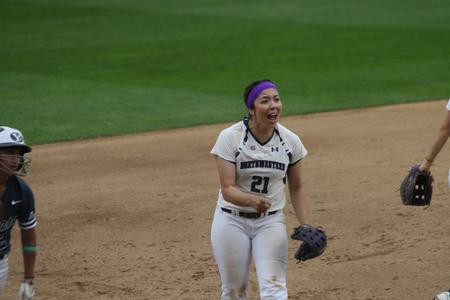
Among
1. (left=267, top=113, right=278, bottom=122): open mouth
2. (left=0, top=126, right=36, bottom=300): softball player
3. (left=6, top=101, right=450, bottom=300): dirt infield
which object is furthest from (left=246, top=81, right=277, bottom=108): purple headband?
(left=6, top=101, right=450, bottom=300): dirt infield

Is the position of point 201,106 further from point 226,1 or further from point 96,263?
point 226,1

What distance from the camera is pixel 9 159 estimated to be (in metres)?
5.84

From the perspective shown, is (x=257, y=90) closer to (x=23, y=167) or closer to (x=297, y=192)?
(x=297, y=192)

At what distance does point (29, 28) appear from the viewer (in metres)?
26.6

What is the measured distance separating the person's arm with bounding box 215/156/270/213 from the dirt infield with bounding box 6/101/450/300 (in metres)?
1.81

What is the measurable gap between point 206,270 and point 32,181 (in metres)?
3.98

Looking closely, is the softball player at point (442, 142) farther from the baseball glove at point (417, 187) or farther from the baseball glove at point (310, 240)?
the baseball glove at point (310, 240)

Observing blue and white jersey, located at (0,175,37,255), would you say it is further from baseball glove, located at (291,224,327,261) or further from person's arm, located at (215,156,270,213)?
baseball glove, located at (291,224,327,261)

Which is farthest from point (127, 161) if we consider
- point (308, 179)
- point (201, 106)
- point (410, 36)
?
point (410, 36)

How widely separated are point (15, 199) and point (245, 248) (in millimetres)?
1617

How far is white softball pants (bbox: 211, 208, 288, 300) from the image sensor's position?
21.3 feet

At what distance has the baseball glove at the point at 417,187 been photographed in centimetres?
756

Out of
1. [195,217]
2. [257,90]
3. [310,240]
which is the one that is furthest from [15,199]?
[195,217]

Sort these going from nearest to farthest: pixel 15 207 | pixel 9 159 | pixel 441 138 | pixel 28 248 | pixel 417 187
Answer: pixel 9 159
pixel 15 207
pixel 28 248
pixel 441 138
pixel 417 187
